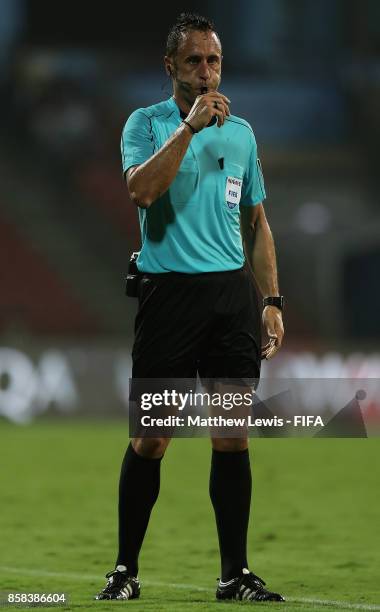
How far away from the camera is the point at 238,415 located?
4875 mm

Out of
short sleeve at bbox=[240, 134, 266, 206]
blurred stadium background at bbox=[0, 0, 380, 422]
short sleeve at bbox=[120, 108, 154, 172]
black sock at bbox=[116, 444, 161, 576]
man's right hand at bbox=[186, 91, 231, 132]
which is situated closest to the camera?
man's right hand at bbox=[186, 91, 231, 132]

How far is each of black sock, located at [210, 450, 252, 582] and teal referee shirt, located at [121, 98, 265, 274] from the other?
25.7 inches

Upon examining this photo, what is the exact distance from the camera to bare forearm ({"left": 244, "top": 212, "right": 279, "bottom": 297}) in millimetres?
5157

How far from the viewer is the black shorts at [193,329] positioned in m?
4.88

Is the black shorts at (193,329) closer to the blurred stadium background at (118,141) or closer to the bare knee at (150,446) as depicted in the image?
the bare knee at (150,446)

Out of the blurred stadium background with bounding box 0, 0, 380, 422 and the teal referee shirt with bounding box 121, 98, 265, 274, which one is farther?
the blurred stadium background with bounding box 0, 0, 380, 422

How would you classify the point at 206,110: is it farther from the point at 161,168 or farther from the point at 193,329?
the point at 193,329

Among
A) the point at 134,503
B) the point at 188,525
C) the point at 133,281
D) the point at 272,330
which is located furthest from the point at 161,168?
the point at 188,525

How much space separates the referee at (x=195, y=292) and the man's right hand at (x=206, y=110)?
0.46ft

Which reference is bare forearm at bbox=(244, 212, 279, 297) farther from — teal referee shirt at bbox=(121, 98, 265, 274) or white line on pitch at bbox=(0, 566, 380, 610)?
white line on pitch at bbox=(0, 566, 380, 610)

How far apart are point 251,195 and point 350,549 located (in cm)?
232

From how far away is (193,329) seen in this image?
4879 millimetres

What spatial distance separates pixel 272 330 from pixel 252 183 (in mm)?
510

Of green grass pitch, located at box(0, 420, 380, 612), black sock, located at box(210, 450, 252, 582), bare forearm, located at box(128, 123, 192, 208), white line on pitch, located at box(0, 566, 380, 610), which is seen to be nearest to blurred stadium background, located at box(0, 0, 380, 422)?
green grass pitch, located at box(0, 420, 380, 612)
